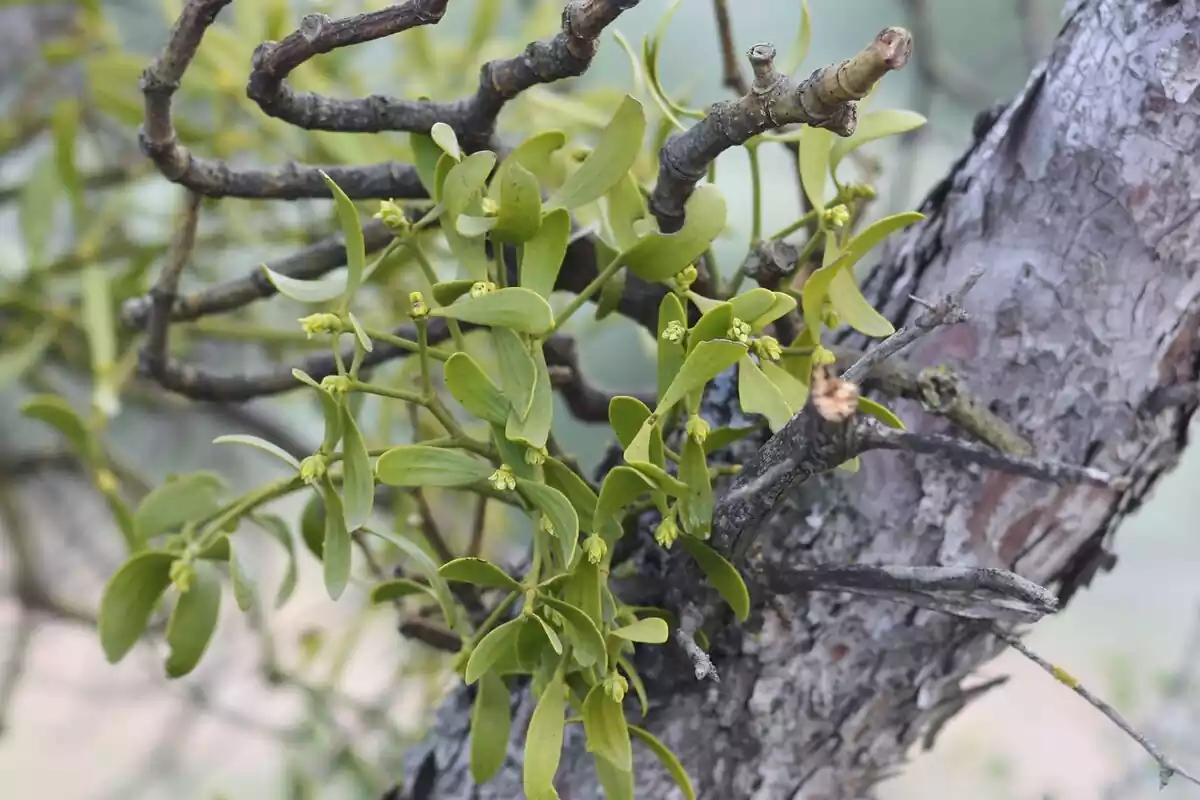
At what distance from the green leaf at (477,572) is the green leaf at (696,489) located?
53 millimetres

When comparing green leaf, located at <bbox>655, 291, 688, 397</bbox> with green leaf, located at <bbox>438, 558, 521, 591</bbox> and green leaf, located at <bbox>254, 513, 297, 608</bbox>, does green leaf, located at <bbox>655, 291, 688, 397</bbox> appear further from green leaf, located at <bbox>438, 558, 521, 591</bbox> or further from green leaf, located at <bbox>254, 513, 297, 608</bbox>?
green leaf, located at <bbox>254, 513, 297, 608</bbox>

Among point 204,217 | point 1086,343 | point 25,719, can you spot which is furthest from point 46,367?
point 1086,343

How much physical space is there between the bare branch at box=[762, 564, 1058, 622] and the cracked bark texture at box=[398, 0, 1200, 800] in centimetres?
2

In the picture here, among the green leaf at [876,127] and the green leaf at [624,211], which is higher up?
the green leaf at [876,127]

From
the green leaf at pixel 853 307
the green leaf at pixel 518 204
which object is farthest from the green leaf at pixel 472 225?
the green leaf at pixel 853 307

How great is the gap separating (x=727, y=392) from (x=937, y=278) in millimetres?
87

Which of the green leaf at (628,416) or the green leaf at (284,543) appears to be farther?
the green leaf at (284,543)

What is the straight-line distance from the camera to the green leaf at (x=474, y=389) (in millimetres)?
243

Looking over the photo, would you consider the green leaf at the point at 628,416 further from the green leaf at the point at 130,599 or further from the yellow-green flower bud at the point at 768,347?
the green leaf at the point at 130,599

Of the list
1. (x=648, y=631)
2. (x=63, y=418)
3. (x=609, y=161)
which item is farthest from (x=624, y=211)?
(x=63, y=418)

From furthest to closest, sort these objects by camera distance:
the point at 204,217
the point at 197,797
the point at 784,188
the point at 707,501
Result: 1. the point at 197,797
2. the point at 784,188
3. the point at 204,217
4. the point at 707,501

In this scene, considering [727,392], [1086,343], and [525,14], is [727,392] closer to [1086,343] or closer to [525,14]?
[1086,343]

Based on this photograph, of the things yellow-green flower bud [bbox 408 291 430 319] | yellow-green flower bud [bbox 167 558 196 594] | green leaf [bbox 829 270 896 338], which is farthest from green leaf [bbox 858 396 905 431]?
yellow-green flower bud [bbox 167 558 196 594]

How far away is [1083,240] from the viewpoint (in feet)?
1.03
